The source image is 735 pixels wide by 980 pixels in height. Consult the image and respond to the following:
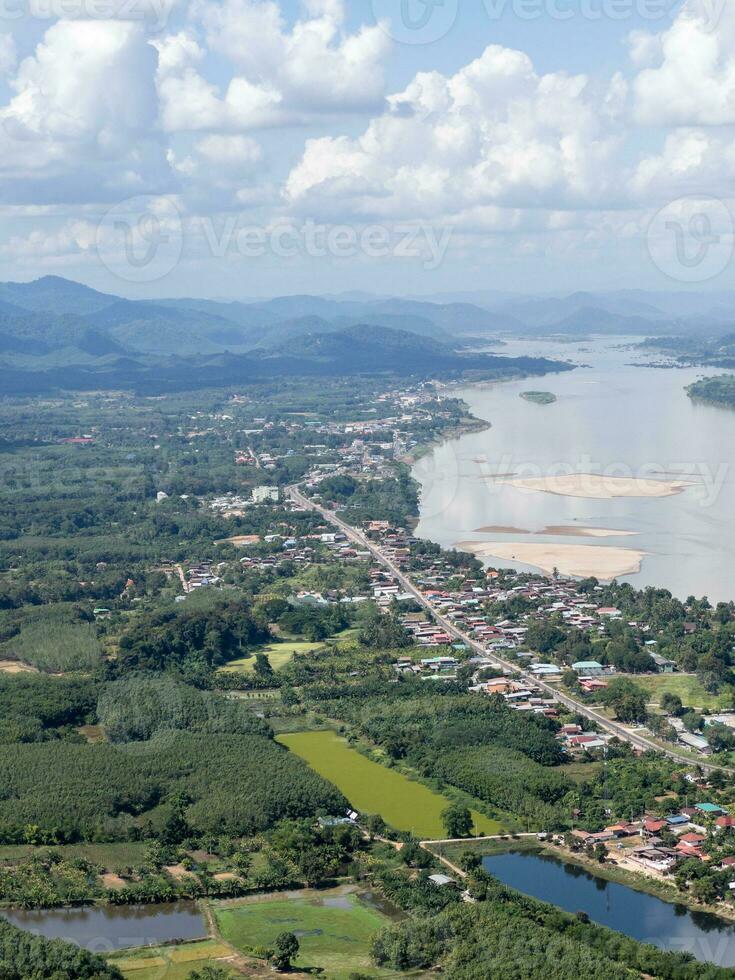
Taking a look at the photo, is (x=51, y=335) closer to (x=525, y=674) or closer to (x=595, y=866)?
(x=525, y=674)

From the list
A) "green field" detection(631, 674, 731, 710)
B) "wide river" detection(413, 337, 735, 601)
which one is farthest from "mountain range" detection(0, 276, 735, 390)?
"green field" detection(631, 674, 731, 710)

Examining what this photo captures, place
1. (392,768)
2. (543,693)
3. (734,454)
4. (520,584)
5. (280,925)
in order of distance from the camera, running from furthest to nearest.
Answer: (734,454), (520,584), (543,693), (392,768), (280,925)

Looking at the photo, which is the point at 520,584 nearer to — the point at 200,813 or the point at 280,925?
the point at 200,813

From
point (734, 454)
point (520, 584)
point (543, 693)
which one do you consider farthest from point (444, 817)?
point (734, 454)

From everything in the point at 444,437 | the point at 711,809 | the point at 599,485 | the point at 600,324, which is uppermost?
the point at 600,324

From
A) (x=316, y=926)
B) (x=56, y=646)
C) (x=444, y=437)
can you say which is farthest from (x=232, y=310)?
(x=316, y=926)
